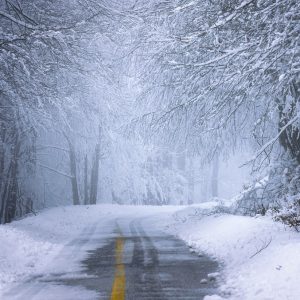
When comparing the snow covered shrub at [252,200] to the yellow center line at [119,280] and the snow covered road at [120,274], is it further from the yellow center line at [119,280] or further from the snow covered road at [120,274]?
the yellow center line at [119,280]

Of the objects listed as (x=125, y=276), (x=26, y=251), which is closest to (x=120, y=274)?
(x=125, y=276)

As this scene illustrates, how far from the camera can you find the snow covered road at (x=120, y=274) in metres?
7.57

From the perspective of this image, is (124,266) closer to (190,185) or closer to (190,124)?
(190,124)

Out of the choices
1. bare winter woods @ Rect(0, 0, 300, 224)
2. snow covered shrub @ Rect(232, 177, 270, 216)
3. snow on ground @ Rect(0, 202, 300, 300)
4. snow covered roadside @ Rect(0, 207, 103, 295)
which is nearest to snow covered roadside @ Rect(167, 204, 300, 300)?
snow on ground @ Rect(0, 202, 300, 300)

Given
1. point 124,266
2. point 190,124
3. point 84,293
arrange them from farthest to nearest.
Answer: point 190,124, point 124,266, point 84,293

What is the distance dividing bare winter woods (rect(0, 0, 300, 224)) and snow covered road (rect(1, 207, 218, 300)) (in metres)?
2.44

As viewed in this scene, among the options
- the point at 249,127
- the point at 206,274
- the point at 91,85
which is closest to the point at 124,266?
the point at 206,274

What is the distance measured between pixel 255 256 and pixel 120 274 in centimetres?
250

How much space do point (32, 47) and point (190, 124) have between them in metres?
4.79

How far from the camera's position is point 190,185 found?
2110 inches

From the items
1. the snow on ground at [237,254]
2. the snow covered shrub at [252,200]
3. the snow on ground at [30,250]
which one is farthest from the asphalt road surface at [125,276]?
the snow covered shrub at [252,200]

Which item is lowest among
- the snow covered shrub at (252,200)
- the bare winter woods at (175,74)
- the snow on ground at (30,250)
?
the snow on ground at (30,250)

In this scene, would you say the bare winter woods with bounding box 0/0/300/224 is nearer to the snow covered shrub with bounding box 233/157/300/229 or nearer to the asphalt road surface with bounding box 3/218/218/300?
the snow covered shrub with bounding box 233/157/300/229

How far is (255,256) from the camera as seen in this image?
9.11m
